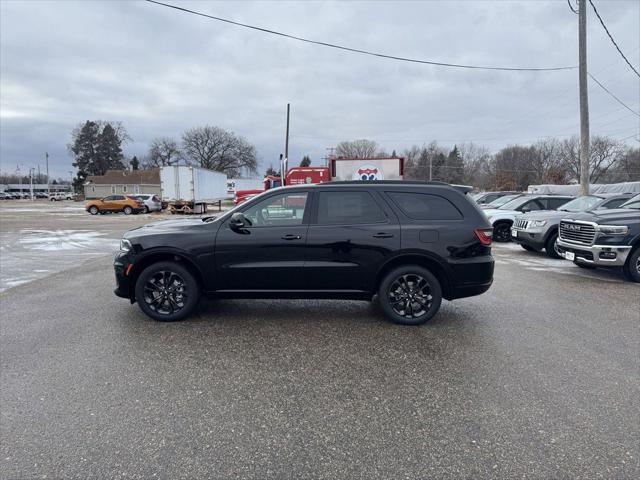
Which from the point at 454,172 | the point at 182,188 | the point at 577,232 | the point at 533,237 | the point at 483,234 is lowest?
the point at 533,237

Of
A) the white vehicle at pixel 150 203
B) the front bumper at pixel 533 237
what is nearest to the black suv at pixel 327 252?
the front bumper at pixel 533 237

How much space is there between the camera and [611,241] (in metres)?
7.19

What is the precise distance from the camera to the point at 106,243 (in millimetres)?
13180

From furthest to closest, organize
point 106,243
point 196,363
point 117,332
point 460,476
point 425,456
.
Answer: point 106,243, point 117,332, point 196,363, point 425,456, point 460,476

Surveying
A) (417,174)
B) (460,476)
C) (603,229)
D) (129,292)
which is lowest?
(460,476)

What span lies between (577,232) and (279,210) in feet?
21.0

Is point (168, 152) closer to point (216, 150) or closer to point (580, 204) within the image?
point (216, 150)

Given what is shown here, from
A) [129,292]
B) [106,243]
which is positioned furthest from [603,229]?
[106,243]

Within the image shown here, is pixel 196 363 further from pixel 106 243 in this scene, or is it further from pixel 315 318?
pixel 106 243

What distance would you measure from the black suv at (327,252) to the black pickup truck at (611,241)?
12.8 ft

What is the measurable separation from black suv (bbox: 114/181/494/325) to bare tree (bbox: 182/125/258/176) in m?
70.4

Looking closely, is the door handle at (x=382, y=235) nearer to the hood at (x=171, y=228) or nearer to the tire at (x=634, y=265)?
the hood at (x=171, y=228)

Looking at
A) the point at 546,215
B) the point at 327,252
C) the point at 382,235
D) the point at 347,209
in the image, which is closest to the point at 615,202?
the point at 546,215

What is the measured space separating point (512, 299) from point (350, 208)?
10.5 feet
